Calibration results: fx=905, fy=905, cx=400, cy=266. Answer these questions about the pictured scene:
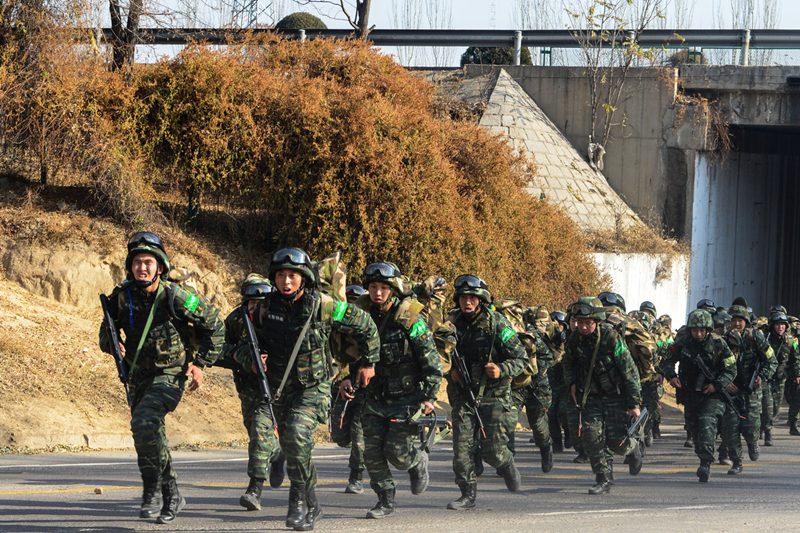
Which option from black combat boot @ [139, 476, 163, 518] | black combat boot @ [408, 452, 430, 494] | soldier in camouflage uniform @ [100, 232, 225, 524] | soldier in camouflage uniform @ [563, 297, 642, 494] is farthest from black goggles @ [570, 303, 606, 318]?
black combat boot @ [139, 476, 163, 518]

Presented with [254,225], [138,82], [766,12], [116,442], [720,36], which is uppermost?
[766,12]

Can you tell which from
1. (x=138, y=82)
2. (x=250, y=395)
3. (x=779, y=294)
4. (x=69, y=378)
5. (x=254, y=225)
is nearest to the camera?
(x=250, y=395)

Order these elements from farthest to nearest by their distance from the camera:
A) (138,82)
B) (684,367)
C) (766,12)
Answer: (766,12)
(138,82)
(684,367)

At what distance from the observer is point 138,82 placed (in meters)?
16.0

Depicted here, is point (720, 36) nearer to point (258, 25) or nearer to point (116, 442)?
point (258, 25)

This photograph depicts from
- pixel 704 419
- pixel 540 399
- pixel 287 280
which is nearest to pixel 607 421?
pixel 540 399

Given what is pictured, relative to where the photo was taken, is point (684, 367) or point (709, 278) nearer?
point (684, 367)

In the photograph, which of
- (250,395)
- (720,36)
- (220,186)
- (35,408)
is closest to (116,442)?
(35,408)

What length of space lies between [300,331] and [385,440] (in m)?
1.31

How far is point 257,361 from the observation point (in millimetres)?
6281

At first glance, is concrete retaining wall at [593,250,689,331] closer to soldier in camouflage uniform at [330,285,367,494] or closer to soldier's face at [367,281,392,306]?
soldier in camouflage uniform at [330,285,367,494]

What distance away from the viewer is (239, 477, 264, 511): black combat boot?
268 inches

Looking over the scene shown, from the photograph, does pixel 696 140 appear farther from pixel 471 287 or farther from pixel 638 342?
pixel 471 287

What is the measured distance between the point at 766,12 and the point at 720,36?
39.6ft
